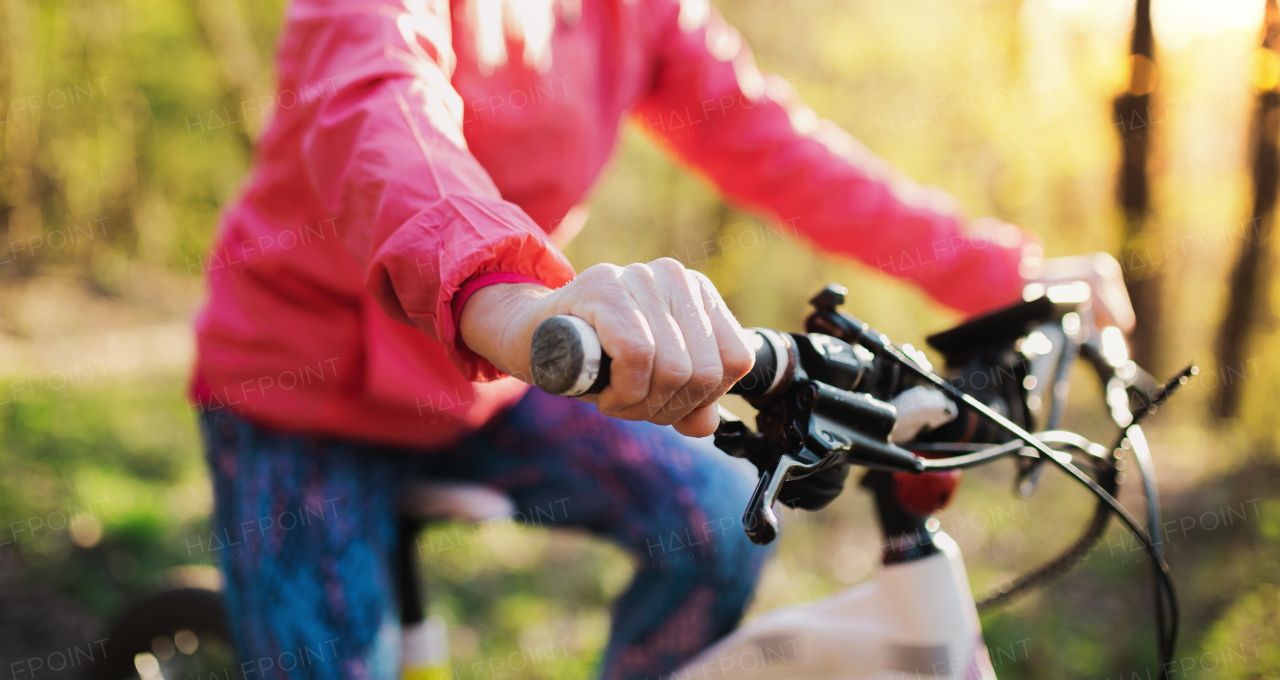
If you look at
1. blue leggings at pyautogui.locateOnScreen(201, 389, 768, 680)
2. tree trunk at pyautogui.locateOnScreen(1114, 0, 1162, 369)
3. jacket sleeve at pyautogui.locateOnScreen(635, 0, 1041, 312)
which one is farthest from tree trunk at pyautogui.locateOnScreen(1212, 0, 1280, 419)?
blue leggings at pyautogui.locateOnScreen(201, 389, 768, 680)

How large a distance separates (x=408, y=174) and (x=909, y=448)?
74 centimetres

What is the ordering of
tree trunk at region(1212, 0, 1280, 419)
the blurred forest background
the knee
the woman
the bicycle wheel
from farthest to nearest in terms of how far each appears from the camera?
tree trunk at region(1212, 0, 1280, 419) < the blurred forest background < the bicycle wheel < the knee < the woman

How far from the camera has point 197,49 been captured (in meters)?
9.08

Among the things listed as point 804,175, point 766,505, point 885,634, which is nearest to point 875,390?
point 766,505

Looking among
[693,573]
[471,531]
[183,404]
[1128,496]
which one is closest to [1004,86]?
[1128,496]

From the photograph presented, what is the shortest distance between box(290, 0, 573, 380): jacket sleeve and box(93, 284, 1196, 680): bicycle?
0.29 metres

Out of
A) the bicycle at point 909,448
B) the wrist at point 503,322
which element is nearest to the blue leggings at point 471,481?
the bicycle at point 909,448

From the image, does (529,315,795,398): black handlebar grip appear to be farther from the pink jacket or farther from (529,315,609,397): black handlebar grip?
the pink jacket

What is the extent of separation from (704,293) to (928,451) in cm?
57

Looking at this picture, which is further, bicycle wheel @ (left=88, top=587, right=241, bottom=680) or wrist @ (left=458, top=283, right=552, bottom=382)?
bicycle wheel @ (left=88, top=587, right=241, bottom=680)

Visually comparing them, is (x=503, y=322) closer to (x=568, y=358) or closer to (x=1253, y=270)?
(x=568, y=358)

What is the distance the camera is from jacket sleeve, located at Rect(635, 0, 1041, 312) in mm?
1652

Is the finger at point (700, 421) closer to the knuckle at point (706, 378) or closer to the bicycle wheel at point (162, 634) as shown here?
the knuckle at point (706, 378)

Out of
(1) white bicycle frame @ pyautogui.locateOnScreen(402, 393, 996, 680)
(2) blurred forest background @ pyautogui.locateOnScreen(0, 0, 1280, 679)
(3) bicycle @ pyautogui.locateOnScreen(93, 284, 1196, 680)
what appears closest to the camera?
(3) bicycle @ pyautogui.locateOnScreen(93, 284, 1196, 680)
